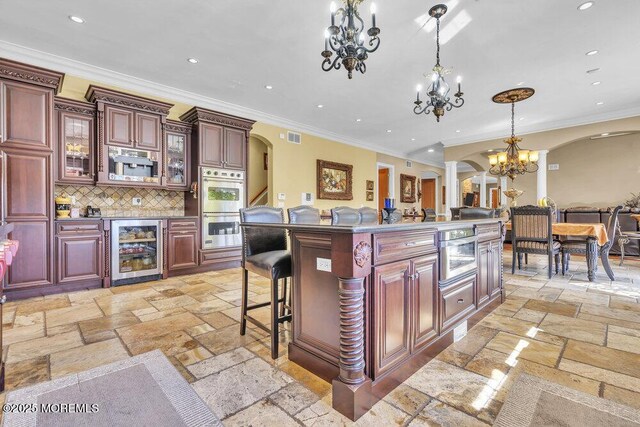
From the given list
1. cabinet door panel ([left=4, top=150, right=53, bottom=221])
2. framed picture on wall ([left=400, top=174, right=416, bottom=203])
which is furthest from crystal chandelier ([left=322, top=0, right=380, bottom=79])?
framed picture on wall ([left=400, top=174, right=416, bottom=203])

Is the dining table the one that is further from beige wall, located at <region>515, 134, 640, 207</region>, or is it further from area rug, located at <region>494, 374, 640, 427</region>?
beige wall, located at <region>515, 134, 640, 207</region>

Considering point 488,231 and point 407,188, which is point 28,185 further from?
point 407,188

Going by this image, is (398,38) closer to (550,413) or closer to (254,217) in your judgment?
(254,217)

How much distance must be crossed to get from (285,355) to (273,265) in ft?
2.09

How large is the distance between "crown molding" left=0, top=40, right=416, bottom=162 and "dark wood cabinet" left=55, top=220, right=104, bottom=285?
204cm

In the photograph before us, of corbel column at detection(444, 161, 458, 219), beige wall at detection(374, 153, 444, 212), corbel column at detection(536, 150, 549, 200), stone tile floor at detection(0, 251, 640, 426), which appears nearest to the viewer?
stone tile floor at detection(0, 251, 640, 426)

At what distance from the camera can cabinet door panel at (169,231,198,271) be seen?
14.3 ft

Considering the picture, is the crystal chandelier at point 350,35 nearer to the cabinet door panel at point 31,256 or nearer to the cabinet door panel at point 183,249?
the cabinet door panel at point 183,249

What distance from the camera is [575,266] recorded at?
5137mm

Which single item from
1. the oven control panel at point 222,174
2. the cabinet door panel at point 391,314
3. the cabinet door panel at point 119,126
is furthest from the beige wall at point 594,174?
the cabinet door panel at point 119,126

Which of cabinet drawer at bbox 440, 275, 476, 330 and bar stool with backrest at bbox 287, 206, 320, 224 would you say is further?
bar stool with backrest at bbox 287, 206, 320, 224

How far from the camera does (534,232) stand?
13.9 ft

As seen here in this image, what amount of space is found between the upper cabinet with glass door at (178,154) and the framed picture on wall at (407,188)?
692 cm

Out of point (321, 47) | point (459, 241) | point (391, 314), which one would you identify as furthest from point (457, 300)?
point (321, 47)
